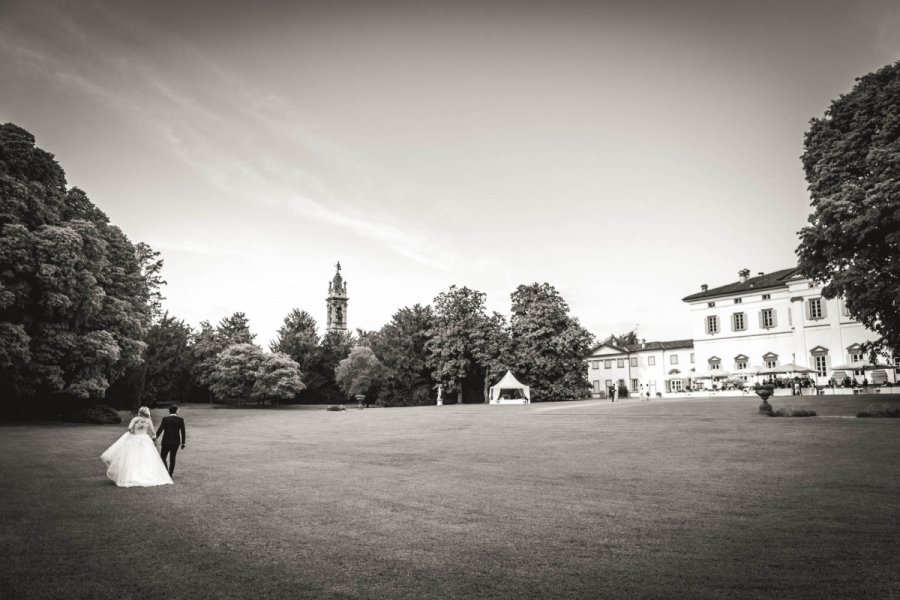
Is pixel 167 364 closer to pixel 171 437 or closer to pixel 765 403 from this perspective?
pixel 171 437

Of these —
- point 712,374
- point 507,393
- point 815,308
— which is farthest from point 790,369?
point 507,393

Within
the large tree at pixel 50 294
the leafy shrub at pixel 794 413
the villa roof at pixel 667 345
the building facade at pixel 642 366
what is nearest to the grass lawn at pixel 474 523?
the leafy shrub at pixel 794 413

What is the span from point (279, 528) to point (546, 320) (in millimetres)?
54529

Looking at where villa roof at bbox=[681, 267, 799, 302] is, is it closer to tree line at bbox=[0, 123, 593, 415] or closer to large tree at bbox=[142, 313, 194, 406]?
tree line at bbox=[0, 123, 593, 415]

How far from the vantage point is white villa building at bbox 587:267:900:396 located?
5072 cm

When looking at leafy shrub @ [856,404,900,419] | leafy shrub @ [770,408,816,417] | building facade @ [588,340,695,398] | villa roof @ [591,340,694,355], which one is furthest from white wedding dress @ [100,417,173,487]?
villa roof @ [591,340,694,355]

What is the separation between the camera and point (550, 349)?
61.3 meters

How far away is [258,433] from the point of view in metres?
28.0

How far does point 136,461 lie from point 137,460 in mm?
30

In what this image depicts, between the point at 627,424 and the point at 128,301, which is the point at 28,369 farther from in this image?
the point at 627,424

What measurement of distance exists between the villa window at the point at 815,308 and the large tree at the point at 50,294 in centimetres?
5471

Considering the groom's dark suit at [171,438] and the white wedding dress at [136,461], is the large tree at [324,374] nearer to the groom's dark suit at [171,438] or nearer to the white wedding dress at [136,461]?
the groom's dark suit at [171,438]

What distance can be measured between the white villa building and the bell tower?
72.4 metres

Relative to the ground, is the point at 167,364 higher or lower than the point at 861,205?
lower
